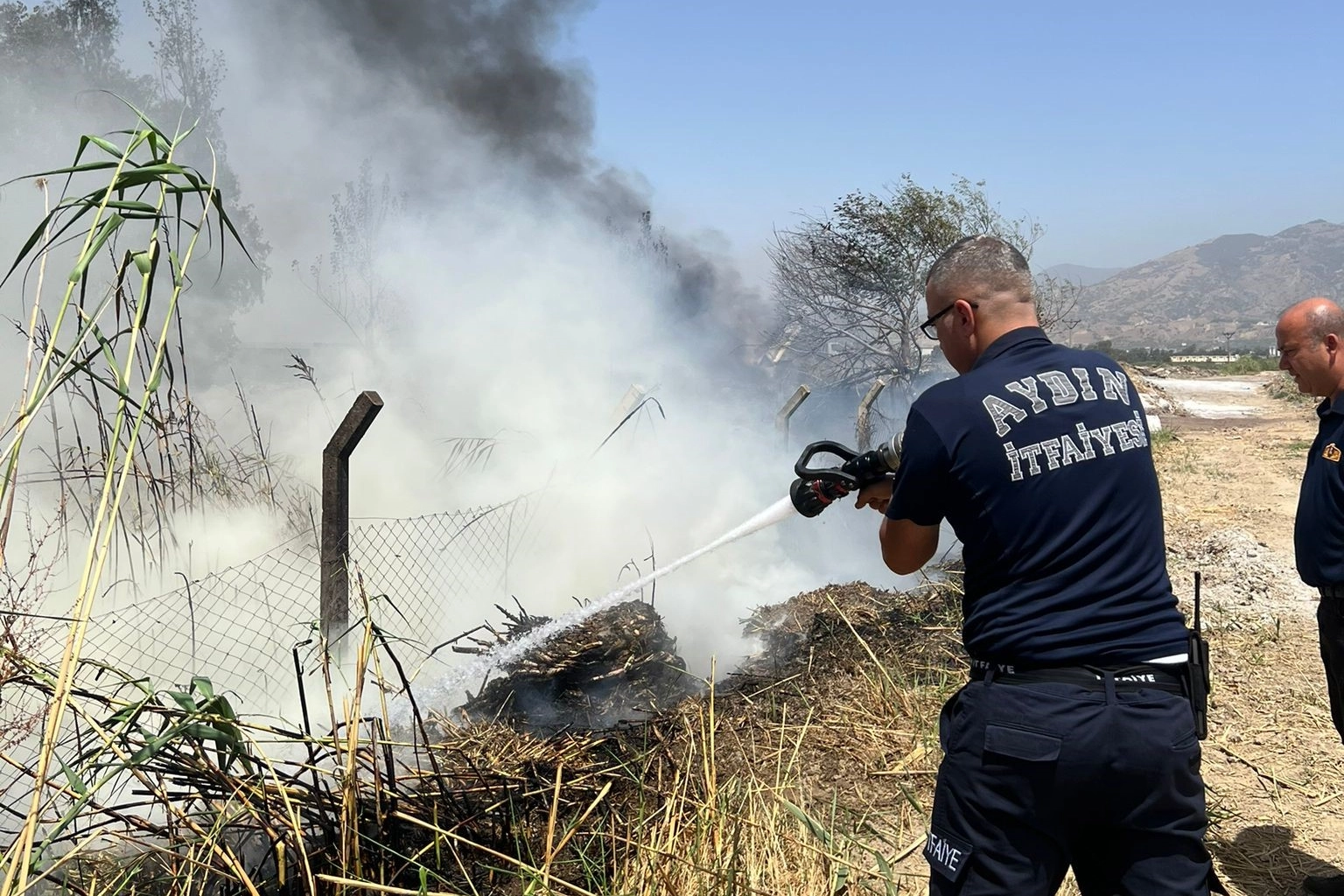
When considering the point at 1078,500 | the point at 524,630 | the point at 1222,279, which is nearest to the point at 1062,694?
the point at 1078,500

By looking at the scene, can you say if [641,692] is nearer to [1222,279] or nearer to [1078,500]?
[1078,500]

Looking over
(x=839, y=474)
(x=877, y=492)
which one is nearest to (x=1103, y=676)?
(x=877, y=492)

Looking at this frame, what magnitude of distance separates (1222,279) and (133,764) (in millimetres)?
189733

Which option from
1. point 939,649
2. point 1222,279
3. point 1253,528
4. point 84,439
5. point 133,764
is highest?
point 1222,279

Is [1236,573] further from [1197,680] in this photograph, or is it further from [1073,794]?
[1073,794]

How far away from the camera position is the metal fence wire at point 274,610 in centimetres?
505

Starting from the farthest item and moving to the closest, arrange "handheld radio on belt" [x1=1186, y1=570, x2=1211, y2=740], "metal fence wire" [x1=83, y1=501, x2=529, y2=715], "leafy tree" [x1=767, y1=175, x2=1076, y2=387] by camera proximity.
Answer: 1. "leafy tree" [x1=767, y1=175, x2=1076, y2=387]
2. "metal fence wire" [x1=83, y1=501, x2=529, y2=715]
3. "handheld radio on belt" [x1=1186, y1=570, x2=1211, y2=740]

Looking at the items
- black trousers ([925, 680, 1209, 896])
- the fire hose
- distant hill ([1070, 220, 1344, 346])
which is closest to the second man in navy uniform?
black trousers ([925, 680, 1209, 896])

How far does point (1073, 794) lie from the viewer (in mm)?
1646

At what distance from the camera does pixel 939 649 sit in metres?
4.49

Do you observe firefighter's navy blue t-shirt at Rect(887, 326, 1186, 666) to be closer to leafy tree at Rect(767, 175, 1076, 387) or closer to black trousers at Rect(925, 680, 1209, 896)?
black trousers at Rect(925, 680, 1209, 896)

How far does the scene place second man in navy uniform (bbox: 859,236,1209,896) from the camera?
166cm

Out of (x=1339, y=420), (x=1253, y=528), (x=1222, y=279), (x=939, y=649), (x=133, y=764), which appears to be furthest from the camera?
(x=1222, y=279)

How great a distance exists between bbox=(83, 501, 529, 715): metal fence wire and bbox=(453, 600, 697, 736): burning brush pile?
84 cm
